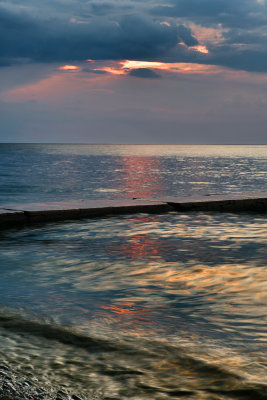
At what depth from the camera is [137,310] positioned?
464 centimetres

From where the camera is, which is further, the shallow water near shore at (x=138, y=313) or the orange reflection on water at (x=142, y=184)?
the orange reflection on water at (x=142, y=184)

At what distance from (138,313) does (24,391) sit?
1.77 m

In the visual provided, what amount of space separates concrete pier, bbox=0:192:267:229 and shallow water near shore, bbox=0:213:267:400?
84 cm

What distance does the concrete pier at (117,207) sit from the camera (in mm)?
9375

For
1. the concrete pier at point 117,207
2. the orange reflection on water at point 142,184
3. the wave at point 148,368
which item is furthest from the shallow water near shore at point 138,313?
the orange reflection on water at point 142,184

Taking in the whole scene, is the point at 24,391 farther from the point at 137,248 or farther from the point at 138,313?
the point at 137,248

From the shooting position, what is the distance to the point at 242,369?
10.8 ft

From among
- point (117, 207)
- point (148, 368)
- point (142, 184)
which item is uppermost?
point (117, 207)

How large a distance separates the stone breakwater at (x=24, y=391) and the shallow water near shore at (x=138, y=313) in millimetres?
101

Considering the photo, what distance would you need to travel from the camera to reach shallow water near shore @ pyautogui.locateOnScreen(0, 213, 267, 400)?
125 inches

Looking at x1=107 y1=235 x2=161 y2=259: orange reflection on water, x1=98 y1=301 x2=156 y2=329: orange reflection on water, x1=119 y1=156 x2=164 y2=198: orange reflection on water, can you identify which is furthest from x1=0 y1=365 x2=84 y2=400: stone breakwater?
x1=119 y1=156 x2=164 y2=198: orange reflection on water

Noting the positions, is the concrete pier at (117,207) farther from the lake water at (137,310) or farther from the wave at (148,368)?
the wave at (148,368)

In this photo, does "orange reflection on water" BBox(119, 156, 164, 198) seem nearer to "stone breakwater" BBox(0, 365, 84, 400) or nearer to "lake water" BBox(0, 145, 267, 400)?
"lake water" BBox(0, 145, 267, 400)

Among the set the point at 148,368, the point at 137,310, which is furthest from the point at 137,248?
the point at 148,368
